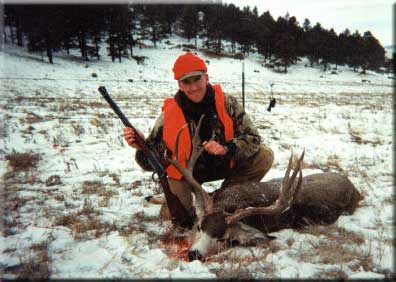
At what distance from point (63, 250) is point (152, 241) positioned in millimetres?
784

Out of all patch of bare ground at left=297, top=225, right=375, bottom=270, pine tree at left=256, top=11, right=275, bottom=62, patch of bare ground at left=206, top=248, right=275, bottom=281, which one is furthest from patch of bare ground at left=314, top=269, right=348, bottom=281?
pine tree at left=256, top=11, right=275, bottom=62

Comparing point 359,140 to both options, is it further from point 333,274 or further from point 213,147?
point 333,274

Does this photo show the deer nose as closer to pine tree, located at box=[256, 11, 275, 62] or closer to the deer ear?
the deer ear

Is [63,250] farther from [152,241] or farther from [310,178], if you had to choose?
[310,178]

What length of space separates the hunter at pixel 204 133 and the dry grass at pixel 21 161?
209 cm

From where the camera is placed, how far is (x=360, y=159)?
5836 mm

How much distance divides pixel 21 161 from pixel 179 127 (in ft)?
9.07

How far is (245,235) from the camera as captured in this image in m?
3.21

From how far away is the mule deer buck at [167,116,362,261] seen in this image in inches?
123

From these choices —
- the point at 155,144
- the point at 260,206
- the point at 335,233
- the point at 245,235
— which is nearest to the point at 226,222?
the point at 245,235

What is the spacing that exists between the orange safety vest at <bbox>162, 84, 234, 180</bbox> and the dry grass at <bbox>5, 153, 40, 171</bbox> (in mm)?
2384

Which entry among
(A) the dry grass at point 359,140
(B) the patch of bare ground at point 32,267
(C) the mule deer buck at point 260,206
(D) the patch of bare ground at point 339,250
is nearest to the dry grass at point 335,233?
(D) the patch of bare ground at point 339,250

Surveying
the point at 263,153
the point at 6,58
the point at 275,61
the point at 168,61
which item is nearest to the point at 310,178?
the point at 263,153

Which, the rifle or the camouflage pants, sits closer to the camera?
the rifle
